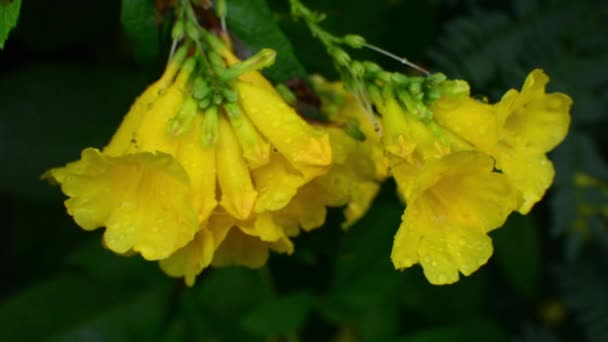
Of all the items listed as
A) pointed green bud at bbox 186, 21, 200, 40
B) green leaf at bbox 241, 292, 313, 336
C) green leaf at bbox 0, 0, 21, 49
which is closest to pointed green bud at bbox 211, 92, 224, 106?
pointed green bud at bbox 186, 21, 200, 40

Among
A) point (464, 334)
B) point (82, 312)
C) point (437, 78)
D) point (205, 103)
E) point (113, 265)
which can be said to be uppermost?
point (437, 78)

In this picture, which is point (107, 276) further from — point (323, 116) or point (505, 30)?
point (505, 30)

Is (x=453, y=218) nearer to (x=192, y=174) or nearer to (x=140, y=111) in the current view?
(x=192, y=174)

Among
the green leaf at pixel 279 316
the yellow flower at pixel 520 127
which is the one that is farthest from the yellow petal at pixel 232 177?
the green leaf at pixel 279 316

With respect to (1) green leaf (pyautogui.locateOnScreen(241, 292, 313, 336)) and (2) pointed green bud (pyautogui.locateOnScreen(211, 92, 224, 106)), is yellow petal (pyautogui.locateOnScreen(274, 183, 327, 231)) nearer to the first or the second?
(2) pointed green bud (pyautogui.locateOnScreen(211, 92, 224, 106))

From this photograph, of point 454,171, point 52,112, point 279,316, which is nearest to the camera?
point 454,171

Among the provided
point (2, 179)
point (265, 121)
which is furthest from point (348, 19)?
point (2, 179)

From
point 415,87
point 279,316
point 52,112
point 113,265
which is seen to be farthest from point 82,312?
point 415,87
